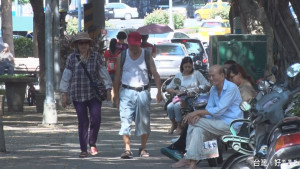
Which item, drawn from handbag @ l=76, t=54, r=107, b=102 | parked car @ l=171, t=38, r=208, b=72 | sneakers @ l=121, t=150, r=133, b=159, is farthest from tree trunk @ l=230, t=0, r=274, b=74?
parked car @ l=171, t=38, r=208, b=72

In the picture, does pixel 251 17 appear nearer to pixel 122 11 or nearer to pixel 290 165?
pixel 290 165

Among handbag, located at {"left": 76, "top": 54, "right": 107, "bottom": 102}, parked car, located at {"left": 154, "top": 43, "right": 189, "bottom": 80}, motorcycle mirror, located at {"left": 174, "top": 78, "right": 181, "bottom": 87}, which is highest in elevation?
handbag, located at {"left": 76, "top": 54, "right": 107, "bottom": 102}

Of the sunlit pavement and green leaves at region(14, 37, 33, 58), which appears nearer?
the sunlit pavement

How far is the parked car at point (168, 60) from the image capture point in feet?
105

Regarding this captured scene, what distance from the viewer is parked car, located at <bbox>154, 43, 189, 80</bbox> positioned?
31859 millimetres

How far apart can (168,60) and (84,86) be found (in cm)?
1965

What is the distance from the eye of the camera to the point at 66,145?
1396 cm

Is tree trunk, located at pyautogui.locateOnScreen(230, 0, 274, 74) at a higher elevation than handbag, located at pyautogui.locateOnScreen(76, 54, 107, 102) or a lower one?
higher

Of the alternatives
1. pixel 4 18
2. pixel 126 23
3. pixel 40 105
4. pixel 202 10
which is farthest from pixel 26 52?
pixel 202 10

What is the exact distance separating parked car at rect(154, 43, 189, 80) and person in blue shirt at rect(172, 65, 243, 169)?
2103cm

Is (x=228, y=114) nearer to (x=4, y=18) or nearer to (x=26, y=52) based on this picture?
(x=4, y=18)

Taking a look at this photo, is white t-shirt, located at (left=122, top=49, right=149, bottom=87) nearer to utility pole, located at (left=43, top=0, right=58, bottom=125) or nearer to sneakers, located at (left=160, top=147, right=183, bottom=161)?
sneakers, located at (left=160, top=147, right=183, bottom=161)

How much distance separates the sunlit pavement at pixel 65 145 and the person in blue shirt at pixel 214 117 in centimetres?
106

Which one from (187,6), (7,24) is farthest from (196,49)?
(187,6)
